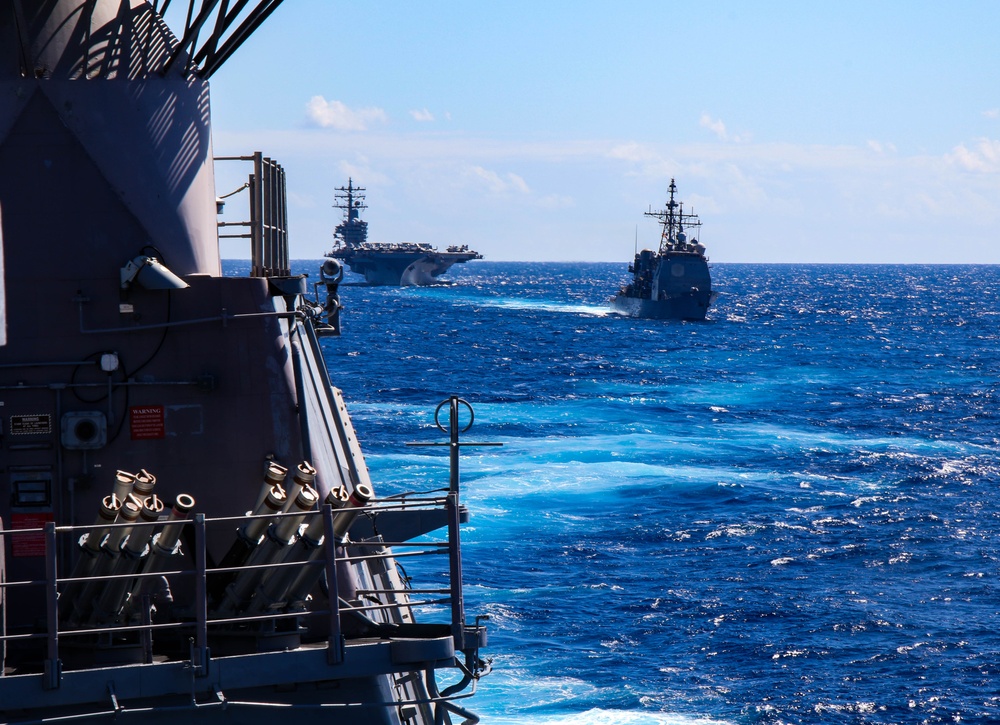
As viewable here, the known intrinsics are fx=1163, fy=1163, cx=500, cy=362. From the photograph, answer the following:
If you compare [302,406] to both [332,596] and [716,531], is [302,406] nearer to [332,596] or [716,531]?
[332,596]

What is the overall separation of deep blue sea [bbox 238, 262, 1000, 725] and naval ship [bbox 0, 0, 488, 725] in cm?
1177

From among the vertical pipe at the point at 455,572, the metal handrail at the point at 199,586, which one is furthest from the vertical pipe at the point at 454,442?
the vertical pipe at the point at 455,572

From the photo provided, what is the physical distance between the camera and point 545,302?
509ft

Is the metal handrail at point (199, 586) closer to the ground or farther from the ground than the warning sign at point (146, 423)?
closer to the ground

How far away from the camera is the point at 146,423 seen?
332 inches

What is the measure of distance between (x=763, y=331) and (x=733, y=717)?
306 feet

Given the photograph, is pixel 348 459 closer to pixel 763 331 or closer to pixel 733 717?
pixel 733 717

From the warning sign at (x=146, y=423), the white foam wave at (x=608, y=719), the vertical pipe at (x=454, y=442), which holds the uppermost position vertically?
the warning sign at (x=146, y=423)

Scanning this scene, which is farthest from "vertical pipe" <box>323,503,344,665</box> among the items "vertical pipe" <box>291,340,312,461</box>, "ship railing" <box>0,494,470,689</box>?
"vertical pipe" <box>291,340,312,461</box>

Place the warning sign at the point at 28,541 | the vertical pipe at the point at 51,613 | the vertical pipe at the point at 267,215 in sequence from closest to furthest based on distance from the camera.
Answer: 1. the vertical pipe at the point at 51,613
2. the warning sign at the point at 28,541
3. the vertical pipe at the point at 267,215

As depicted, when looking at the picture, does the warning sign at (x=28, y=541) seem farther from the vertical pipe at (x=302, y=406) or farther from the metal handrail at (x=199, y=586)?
the vertical pipe at (x=302, y=406)

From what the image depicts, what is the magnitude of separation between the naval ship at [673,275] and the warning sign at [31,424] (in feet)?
340

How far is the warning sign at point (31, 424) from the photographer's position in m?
8.30

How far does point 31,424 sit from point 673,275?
10680 centimetres
